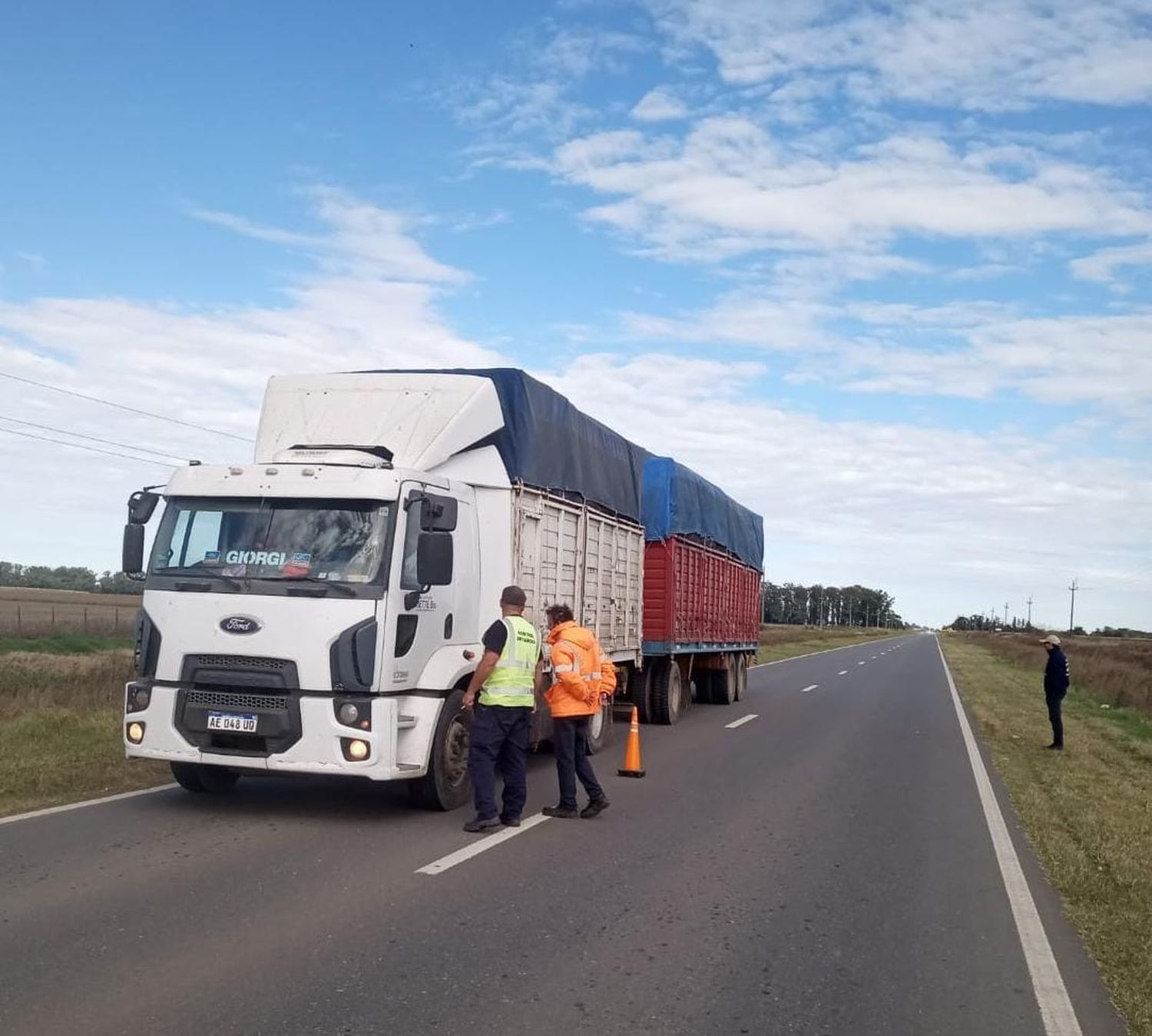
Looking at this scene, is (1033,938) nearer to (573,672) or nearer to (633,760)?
(573,672)

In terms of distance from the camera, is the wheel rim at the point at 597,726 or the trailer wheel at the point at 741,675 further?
the trailer wheel at the point at 741,675

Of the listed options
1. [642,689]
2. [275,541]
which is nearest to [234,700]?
[275,541]

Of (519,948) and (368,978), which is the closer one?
(368,978)

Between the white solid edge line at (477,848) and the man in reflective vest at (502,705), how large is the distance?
121 mm

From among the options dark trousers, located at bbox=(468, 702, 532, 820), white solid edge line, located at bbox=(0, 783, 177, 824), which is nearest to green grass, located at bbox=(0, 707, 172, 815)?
white solid edge line, located at bbox=(0, 783, 177, 824)

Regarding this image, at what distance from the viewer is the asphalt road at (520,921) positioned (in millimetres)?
4820

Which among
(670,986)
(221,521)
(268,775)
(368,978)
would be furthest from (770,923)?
(268,775)

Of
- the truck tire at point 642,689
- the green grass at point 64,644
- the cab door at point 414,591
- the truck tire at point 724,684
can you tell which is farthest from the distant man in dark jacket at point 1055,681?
the green grass at point 64,644

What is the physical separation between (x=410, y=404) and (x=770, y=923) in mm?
5215

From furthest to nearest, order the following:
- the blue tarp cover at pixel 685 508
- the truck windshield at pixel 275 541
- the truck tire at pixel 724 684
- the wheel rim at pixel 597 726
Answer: the truck tire at pixel 724 684 → the blue tarp cover at pixel 685 508 → the wheel rim at pixel 597 726 → the truck windshield at pixel 275 541

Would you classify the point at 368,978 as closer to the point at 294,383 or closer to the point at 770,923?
the point at 770,923

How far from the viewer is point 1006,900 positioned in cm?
712

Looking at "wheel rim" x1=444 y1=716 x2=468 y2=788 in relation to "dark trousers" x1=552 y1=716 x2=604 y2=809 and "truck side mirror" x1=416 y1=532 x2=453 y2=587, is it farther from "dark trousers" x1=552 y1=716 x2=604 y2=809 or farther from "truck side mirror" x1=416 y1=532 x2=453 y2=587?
"truck side mirror" x1=416 y1=532 x2=453 y2=587

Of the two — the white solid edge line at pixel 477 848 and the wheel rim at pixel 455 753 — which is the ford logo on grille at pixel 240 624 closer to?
the wheel rim at pixel 455 753
